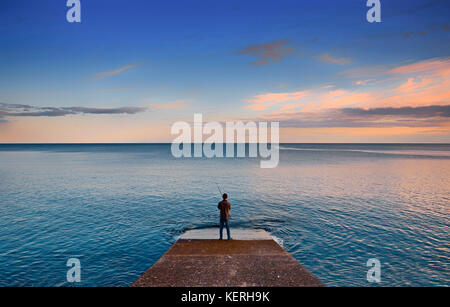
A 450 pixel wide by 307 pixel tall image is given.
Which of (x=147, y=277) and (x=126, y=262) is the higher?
(x=147, y=277)

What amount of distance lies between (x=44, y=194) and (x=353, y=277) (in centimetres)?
3620

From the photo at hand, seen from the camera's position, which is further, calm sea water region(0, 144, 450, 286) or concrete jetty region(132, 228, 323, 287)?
calm sea water region(0, 144, 450, 286)

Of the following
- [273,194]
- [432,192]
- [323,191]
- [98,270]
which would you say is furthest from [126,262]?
[432,192]

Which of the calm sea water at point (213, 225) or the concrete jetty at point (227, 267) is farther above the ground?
the concrete jetty at point (227, 267)

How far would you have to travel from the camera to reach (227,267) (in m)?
9.81

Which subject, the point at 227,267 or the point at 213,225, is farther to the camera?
the point at 213,225

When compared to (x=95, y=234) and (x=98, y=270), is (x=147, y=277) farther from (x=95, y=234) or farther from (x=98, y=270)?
(x=95, y=234)

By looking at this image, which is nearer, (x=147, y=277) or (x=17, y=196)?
(x=147, y=277)

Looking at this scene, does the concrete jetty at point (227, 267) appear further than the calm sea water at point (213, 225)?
No

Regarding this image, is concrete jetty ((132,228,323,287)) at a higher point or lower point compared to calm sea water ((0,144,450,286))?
higher

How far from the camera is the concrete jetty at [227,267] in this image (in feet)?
28.3

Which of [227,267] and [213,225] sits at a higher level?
[227,267]

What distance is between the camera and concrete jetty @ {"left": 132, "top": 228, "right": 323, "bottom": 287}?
863cm
